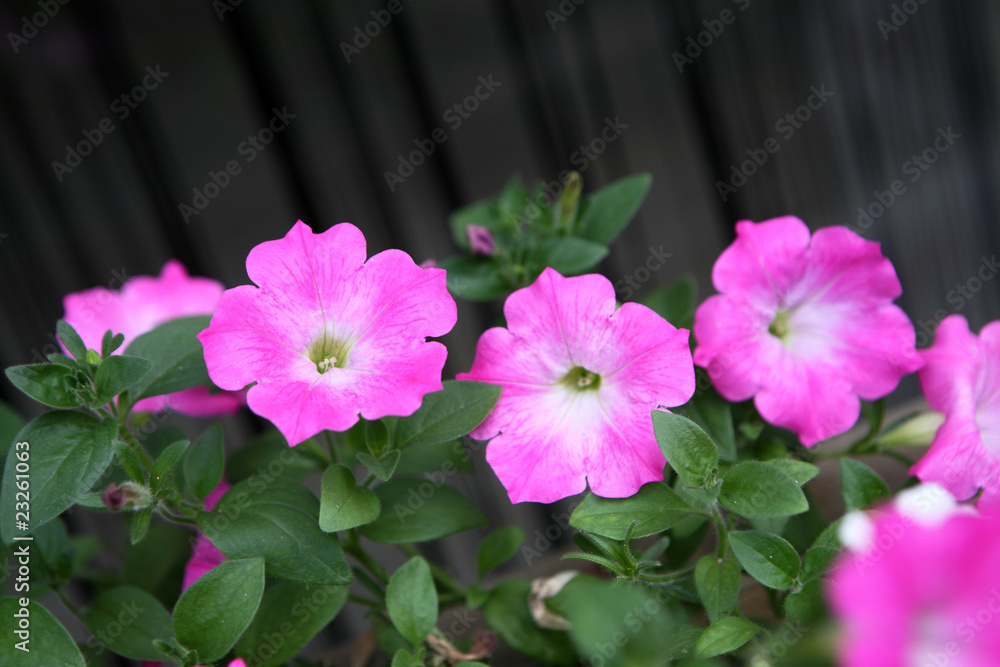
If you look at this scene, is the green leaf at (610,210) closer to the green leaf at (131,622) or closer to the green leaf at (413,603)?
the green leaf at (413,603)

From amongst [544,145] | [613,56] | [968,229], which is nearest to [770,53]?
[613,56]

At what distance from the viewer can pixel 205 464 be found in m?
0.63

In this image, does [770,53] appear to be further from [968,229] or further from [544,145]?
[968,229]

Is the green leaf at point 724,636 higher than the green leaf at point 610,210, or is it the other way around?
the green leaf at point 610,210

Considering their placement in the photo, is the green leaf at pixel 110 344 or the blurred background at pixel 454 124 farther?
the blurred background at pixel 454 124

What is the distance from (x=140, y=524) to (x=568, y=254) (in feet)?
1.41

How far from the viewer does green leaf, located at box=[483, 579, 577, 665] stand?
2.13 ft

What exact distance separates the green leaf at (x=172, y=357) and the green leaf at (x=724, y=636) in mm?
431

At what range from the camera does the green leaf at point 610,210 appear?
0.80 m

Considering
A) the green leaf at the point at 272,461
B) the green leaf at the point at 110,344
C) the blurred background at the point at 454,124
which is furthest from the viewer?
the blurred background at the point at 454,124

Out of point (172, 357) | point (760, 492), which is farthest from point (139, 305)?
point (760, 492)

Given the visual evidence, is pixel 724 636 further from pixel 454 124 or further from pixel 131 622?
pixel 454 124

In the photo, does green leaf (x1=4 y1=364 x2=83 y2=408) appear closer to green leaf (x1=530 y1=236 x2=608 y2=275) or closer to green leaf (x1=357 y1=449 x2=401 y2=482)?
green leaf (x1=357 y1=449 x2=401 y2=482)

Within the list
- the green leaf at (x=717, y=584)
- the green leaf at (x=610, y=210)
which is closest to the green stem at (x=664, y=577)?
the green leaf at (x=717, y=584)
